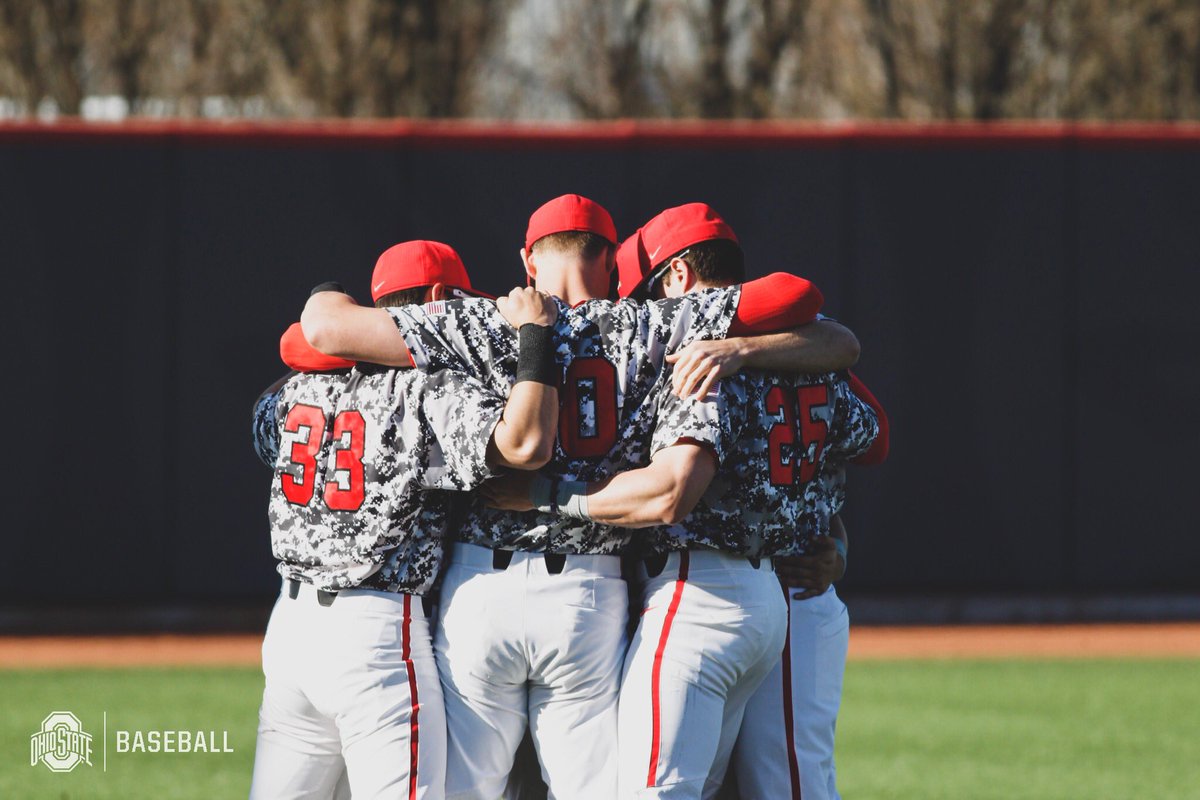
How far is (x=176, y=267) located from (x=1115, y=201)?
6.10m

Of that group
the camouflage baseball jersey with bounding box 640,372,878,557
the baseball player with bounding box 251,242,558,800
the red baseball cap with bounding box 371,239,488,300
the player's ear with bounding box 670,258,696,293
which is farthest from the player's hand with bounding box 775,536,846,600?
the red baseball cap with bounding box 371,239,488,300

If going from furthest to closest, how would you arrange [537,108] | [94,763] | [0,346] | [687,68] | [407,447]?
[537,108]
[687,68]
[0,346]
[94,763]
[407,447]

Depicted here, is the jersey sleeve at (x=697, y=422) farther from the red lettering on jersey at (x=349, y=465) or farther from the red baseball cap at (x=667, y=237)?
the red lettering on jersey at (x=349, y=465)

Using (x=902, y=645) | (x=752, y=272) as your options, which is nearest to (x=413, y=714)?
(x=902, y=645)

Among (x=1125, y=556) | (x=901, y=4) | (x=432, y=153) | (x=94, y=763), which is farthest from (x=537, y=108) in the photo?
(x=94, y=763)

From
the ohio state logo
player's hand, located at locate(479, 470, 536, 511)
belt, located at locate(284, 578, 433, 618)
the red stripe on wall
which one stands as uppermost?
the red stripe on wall

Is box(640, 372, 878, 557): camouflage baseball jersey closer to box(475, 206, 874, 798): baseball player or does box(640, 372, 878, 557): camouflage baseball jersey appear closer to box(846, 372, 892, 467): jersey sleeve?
box(475, 206, 874, 798): baseball player

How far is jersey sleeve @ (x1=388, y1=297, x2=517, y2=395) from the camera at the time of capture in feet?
11.0

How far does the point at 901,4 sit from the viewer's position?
17.4m

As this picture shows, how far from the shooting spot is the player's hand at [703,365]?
3268mm

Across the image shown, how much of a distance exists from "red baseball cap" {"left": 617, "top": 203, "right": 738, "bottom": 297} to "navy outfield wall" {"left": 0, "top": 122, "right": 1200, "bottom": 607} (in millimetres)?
5671

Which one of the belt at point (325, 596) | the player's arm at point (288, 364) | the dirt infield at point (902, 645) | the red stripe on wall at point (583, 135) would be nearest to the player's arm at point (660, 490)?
the belt at point (325, 596)

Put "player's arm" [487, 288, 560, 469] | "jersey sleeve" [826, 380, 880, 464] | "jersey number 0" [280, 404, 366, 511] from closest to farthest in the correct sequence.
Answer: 1. "player's arm" [487, 288, 560, 469]
2. "jersey number 0" [280, 404, 366, 511]
3. "jersey sleeve" [826, 380, 880, 464]

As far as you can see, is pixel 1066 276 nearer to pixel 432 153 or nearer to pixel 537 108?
pixel 432 153
